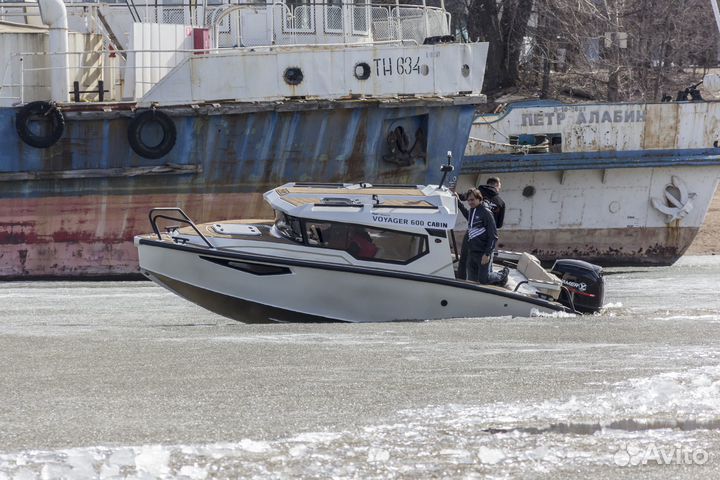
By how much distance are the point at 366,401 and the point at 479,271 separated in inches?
195

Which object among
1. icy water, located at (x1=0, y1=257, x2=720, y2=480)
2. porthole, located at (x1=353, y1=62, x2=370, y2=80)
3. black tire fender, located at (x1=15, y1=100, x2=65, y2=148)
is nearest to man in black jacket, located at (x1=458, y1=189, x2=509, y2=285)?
icy water, located at (x1=0, y1=257, x2=720, y2=480)

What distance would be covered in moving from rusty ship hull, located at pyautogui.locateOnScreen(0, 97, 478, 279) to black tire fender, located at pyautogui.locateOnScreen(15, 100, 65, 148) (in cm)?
10

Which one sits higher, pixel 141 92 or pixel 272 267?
pixel 141 92

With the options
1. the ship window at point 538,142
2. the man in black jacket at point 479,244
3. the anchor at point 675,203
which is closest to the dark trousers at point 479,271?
the man in black jacket at point 479,244

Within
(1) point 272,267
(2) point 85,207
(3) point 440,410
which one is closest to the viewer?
(3) point 440,410

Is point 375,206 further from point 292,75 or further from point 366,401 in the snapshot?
point 292,75

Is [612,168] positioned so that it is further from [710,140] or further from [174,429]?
[174,429]

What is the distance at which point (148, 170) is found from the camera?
1880cm

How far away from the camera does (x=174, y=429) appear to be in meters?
6.23

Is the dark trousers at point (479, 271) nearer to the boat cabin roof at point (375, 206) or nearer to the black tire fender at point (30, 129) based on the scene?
the boat cabin roof at point (375, 206)

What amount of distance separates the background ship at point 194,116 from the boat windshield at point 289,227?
23.4 feet

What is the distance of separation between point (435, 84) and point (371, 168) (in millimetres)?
1740

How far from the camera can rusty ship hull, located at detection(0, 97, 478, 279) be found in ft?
60.7

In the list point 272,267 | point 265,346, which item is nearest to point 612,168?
point 272,267
